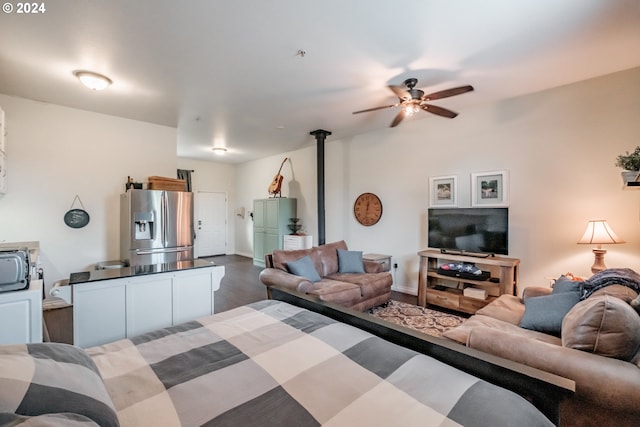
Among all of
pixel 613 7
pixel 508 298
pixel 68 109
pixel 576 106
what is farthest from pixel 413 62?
pixel 68 109

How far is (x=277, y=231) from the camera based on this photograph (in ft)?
21.2

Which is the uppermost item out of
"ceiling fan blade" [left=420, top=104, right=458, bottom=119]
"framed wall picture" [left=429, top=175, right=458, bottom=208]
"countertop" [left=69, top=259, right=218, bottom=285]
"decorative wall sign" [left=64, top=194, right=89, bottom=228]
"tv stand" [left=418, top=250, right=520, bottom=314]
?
"ceiling fan blade" [left=420, top=104, right=458, bottom=119]

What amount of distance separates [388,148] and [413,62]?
221cm

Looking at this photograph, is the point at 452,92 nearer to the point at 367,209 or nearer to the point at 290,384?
the point at 367,209

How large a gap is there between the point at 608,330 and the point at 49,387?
2.31 meters

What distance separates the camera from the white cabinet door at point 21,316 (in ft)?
5.74

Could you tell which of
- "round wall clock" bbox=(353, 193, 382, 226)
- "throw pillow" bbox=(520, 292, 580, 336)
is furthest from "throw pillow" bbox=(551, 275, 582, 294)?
"round wall clock" bbox=(353, 193, 382, 226)

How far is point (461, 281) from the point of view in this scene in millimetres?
3820

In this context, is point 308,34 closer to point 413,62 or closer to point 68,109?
point 413,62

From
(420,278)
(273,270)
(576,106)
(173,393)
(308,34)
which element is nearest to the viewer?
(173,393)

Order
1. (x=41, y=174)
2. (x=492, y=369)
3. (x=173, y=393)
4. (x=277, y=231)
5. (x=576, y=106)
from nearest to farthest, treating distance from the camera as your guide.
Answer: (x=173, y=393), (x=492, y=369), (x=576, y=106), (x=41, y=174), (x=277, y=231)

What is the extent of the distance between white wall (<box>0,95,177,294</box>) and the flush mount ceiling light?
50.7 inches

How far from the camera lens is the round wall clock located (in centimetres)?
511

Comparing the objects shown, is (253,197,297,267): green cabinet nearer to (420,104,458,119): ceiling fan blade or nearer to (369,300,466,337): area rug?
(369,300,466,337): area rug
